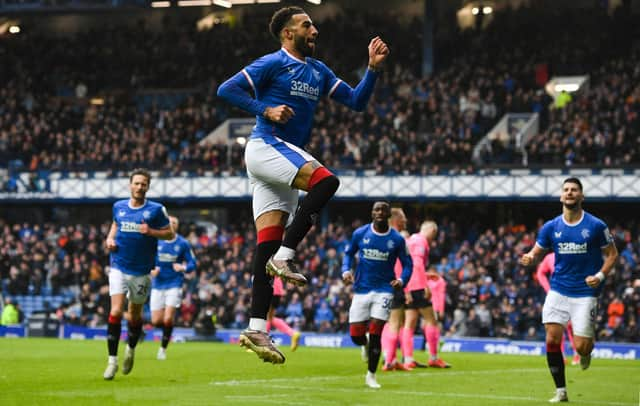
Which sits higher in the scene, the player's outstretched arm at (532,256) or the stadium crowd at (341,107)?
the stadium crowd at (341,107)

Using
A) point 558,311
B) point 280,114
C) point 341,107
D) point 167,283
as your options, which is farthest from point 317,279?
point 280,114

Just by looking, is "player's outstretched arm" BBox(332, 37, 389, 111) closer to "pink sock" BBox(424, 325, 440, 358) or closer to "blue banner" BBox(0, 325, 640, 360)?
"pink sock" BBox(424, 325, 440, 358)

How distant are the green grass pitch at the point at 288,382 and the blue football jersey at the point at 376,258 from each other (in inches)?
55.7

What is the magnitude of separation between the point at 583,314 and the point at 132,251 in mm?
6325

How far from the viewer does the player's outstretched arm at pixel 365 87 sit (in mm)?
9586

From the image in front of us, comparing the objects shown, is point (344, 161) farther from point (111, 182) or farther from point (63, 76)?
point (63, 76)

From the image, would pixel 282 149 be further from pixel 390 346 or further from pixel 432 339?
pixel 432 339

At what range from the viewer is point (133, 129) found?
154 feet

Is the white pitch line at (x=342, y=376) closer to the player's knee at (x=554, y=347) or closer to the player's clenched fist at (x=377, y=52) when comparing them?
the player's knee at (x=554, y=347)

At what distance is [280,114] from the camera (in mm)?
9000

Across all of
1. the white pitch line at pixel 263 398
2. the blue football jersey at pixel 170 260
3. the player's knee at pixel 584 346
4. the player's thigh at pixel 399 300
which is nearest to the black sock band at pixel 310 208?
the white pitch line at pixel 263 398

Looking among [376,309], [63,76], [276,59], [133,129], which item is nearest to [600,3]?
[133,129]

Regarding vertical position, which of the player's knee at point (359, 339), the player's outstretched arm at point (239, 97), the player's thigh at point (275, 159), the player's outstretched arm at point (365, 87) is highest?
the player's outstretched arm at point (365, 87)

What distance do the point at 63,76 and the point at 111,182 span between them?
10.5 m
